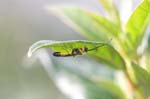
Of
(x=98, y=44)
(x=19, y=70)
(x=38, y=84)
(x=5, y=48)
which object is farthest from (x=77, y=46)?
(x=5, y=48)

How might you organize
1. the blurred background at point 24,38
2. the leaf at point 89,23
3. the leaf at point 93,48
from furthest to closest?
the blurred background at point 24,38 → the leaf at point 89,23 → the leaf at point 93,48

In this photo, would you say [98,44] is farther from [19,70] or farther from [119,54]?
[19,70]

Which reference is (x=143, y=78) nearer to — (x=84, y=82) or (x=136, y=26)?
(x=136, y=26)

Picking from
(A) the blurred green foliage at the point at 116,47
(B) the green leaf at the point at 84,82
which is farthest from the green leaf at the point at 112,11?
(B) the green leaf at the point at 84,82

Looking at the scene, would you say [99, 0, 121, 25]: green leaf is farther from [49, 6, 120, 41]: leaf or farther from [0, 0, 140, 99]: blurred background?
[0, 0, 140, 99]: blurred background

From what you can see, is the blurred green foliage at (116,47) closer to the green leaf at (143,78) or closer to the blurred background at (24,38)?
the green leaf at (143,78)

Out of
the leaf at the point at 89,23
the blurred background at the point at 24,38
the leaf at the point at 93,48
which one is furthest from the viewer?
the blurred background at the point at 24,38
